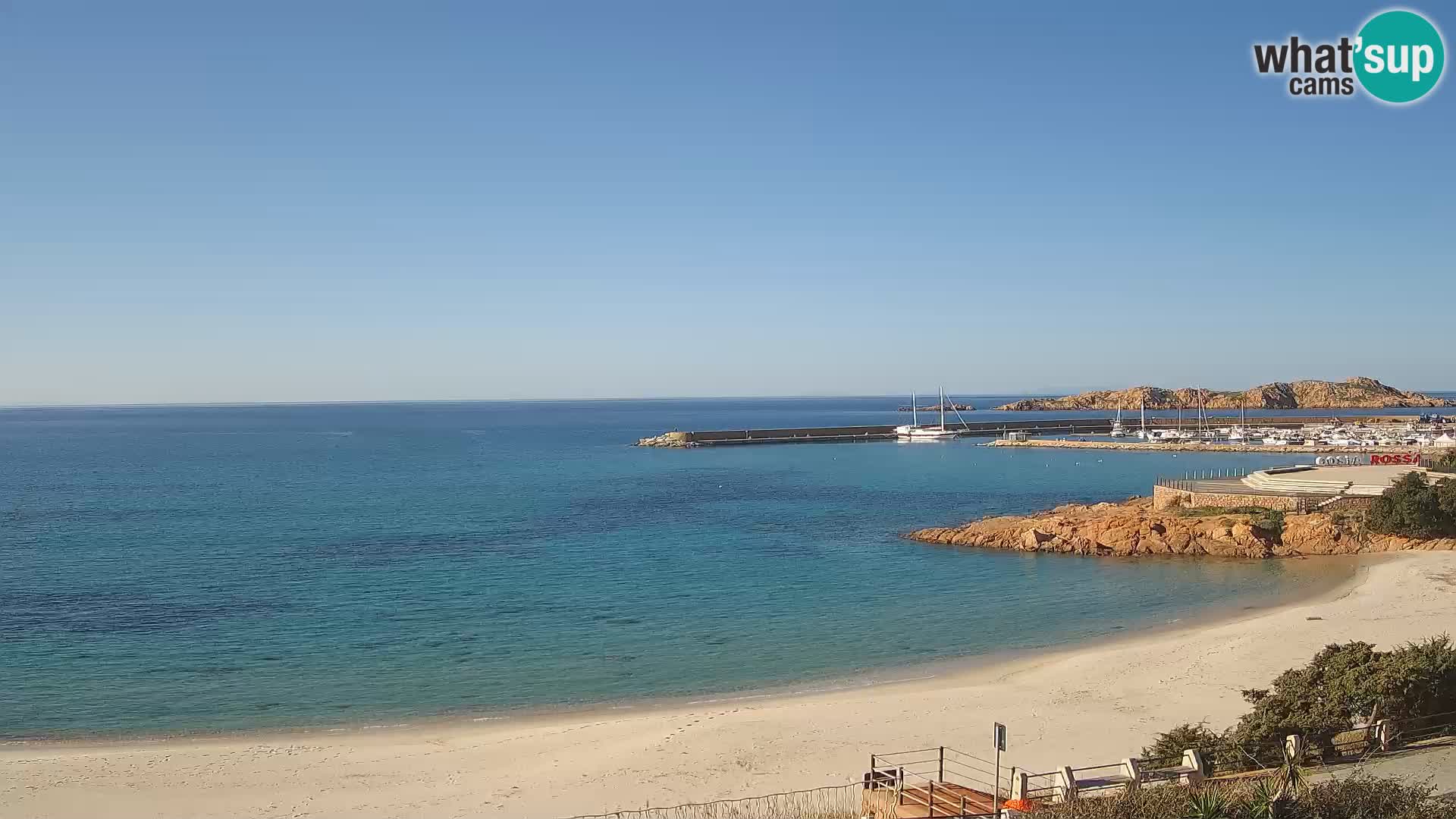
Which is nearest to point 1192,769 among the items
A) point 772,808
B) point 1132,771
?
point 1132,771

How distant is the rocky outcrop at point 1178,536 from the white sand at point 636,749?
55.6 feet

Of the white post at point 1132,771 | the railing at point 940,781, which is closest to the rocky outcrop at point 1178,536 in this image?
the railing at point 940,781

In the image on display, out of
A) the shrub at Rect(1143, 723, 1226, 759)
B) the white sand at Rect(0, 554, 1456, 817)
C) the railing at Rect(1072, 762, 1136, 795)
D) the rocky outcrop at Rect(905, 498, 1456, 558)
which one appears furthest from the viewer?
the rocky outcrop at Rect(905, 498, 1456, 558)

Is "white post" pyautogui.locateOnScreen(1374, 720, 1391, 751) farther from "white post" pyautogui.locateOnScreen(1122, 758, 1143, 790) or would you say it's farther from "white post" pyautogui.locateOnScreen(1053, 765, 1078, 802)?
"white post" pyautogui.locateOnScreen(1053, 765, 1078, 802)

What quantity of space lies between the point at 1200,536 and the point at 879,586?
16096 mm

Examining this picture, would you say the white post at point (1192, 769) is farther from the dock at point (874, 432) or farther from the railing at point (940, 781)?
the dock at point (874, 432)

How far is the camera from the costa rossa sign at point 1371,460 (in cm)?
6081

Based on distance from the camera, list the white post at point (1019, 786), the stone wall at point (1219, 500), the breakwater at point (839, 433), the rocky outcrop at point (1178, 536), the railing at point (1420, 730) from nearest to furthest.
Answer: the white post at point (1019, 786) → the railing at point (1420, 730) → the rocky outcrop at point (1178, 536) → the stone wall at point (1219, 500) → the breakwater at point (839, 433)

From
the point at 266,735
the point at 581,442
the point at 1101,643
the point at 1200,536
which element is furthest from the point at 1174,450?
the point at 266,735

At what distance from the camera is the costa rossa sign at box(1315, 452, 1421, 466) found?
200ft

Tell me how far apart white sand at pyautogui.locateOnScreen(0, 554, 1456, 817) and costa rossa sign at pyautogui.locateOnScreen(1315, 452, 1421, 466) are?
41832 mm

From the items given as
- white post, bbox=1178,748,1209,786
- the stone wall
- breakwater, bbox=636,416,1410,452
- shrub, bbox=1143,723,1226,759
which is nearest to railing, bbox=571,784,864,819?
white post, bbox=1178,748,1209,786

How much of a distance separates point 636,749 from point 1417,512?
35.8 m

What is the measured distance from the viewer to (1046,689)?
76.5 ft
